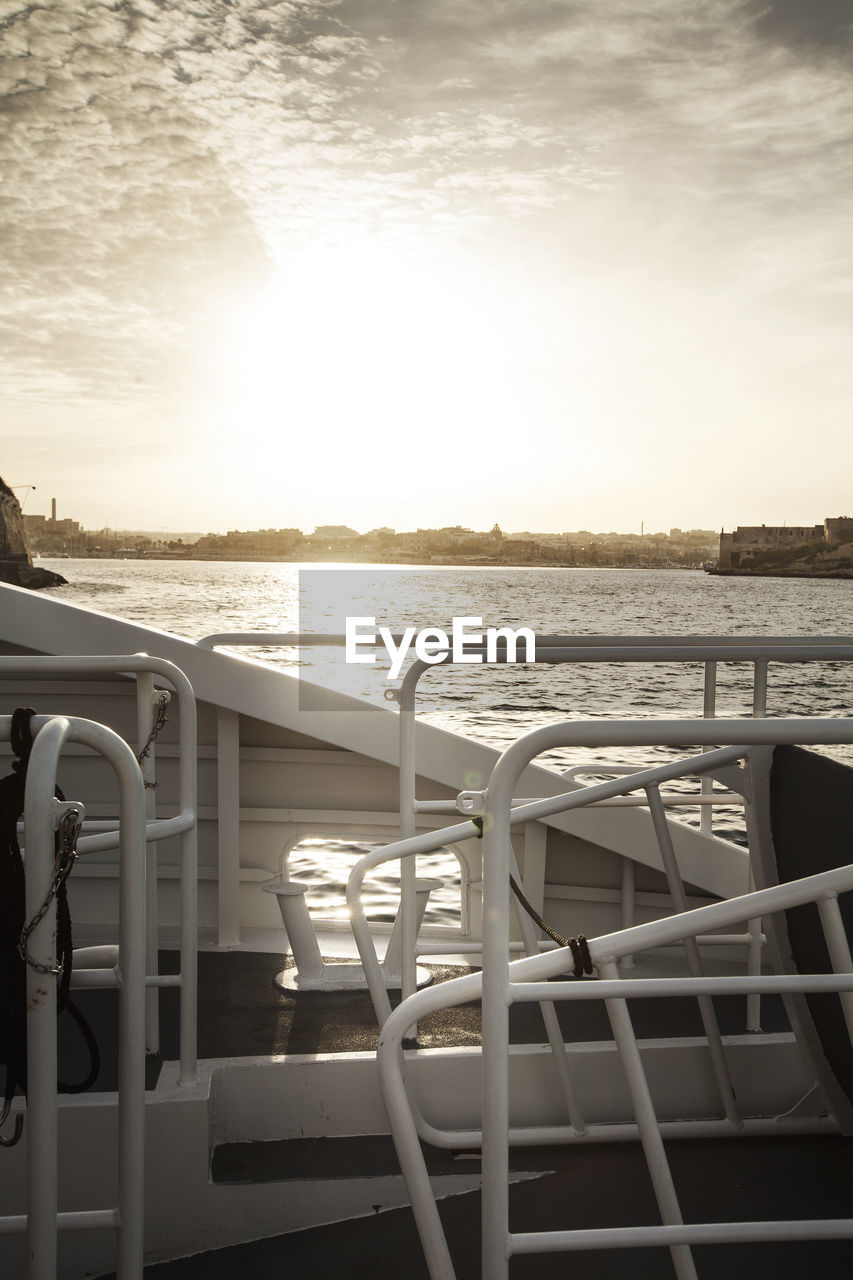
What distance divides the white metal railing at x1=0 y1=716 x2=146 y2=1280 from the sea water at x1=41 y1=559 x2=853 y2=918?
3.37 feet

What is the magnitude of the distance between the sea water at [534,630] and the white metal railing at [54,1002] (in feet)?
3.37

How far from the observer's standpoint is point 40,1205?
135 cm

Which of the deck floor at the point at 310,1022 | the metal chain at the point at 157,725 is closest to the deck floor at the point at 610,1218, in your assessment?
the deck floor at the point at 310,1022

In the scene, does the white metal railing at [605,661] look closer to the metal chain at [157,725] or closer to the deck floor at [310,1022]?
the deck floor at [310,1022]

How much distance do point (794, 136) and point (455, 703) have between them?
3145 cm

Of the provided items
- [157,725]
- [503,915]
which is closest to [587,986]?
[503,915]

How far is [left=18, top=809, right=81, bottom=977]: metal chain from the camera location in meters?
1.34

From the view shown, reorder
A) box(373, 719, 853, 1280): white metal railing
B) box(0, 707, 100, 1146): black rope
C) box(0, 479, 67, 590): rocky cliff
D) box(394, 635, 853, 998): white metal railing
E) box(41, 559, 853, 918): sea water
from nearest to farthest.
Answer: box(373, 719, 853, 1280): white metal railing, box(0, 707, 100, 1146): black rope, box(394, 635, 853, 998): white metal railing, box(41, 559, 853, 918): sea water, box(0, 479, 67, 590): rocky cliff

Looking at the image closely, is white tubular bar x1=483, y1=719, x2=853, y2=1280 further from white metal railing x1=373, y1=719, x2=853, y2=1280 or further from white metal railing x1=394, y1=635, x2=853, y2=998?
white metal railing x1=394, y1=635, x2=853, y2=998

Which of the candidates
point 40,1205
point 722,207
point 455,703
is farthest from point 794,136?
point 40,1205

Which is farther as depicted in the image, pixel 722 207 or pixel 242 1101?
pixel 722 207

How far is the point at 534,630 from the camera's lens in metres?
39.4

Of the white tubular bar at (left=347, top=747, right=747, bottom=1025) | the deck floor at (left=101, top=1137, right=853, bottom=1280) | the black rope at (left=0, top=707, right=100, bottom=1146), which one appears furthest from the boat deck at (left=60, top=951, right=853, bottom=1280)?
the black rope at (left=0, top=707, right=100, bottom=1146)

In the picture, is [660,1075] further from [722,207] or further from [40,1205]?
[722,207]
